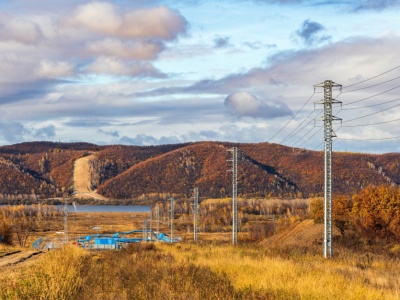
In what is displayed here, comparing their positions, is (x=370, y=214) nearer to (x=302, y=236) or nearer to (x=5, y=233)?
(x=302, y=236)

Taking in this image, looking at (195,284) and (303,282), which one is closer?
(195,284)

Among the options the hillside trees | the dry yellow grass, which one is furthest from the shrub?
the dry yellow grass

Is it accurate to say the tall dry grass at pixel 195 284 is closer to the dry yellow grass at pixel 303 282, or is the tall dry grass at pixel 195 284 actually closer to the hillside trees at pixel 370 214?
the dry yellow grass at pixel 303 282

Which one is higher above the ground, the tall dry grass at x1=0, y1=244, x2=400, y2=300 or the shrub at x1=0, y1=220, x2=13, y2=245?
the tall dry grass at x1=0, y1=244, x2=400, y2=300

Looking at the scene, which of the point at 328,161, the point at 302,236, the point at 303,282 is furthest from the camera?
the point at 302,236

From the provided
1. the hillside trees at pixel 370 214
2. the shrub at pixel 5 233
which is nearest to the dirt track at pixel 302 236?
the hillside trees at pixel 370 214

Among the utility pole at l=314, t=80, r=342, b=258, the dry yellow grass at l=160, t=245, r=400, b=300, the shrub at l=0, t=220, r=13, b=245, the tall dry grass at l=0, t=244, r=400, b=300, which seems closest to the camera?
the tall dry grass at l=0, t=244, r=400, b=300

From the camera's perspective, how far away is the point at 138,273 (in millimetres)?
21734

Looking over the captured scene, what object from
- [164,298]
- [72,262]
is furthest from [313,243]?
[164,298]

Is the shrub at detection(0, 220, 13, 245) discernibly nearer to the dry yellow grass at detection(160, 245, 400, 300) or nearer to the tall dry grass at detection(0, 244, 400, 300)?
the tall dry grass at detection(0, 244, 400, 300)

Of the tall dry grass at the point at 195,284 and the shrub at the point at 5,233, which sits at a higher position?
the tall dry grass at the point at 195,284

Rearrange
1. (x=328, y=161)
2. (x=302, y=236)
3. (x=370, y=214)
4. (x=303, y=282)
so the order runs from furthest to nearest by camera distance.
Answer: (x=370, y=214), (x=302, y=236), (x=328, y=161), (x=303, y=282)

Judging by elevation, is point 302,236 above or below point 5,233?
above

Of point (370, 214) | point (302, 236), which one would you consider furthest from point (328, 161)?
point (370, 214)
